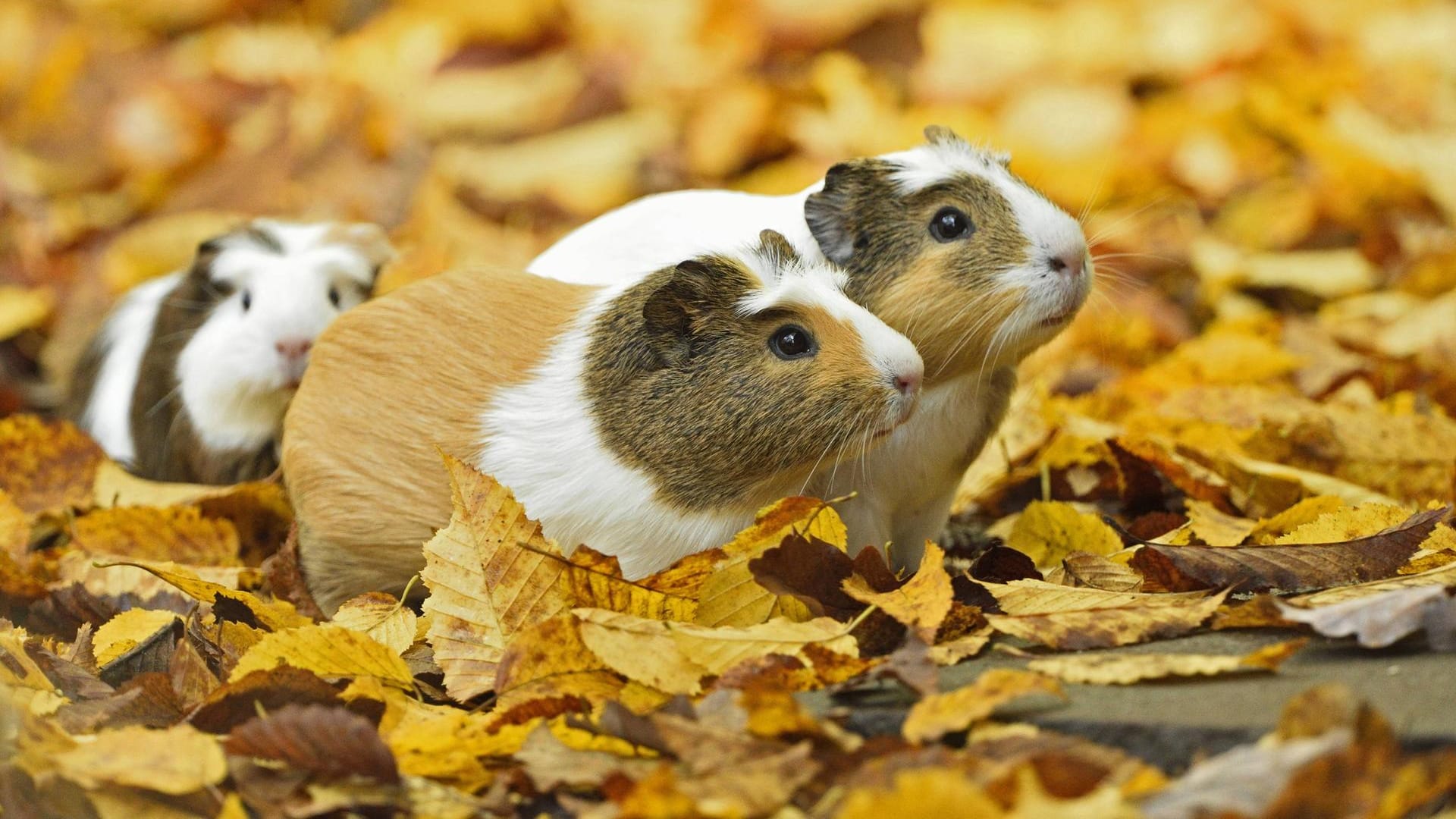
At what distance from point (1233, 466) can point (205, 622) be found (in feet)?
8.49

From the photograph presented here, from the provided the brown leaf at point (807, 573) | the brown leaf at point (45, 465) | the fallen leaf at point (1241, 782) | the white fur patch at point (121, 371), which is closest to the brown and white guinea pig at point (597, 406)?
the brown leaf at point (807, 573)

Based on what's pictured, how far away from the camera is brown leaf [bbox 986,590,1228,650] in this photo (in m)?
2.75

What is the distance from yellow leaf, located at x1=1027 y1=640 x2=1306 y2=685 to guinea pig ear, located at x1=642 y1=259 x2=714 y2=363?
100 centimetres

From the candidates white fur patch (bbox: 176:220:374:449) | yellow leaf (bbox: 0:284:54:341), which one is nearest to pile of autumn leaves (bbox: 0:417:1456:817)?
white fur patch (bbox: 176:220:374:449)

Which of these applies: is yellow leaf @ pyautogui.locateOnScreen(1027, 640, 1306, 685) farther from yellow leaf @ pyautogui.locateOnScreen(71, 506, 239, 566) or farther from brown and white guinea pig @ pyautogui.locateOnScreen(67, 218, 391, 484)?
brown and white guinea pig @ pyautogui.locateOnScreen(67, 218, 391, 484)

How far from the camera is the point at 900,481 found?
3.48 meters

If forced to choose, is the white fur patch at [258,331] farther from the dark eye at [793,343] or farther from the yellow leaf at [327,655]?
the dark eye at [793,343]

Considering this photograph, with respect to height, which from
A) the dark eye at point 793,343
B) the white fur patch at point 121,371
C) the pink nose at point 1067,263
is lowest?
the white fur patch at point 121,371

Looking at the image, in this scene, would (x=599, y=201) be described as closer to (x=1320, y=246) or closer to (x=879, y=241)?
(x=1320, y=246)

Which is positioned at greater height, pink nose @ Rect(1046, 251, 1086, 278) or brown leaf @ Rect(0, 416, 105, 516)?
pink nose @ Rect(1046, 251, 1086, 278)

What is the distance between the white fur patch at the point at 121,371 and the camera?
512cm

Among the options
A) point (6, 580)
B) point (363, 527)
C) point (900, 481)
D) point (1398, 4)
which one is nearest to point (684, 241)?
point (900, 481)

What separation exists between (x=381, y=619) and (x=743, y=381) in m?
0.94

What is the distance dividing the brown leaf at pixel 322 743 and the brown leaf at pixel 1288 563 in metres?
1.62
